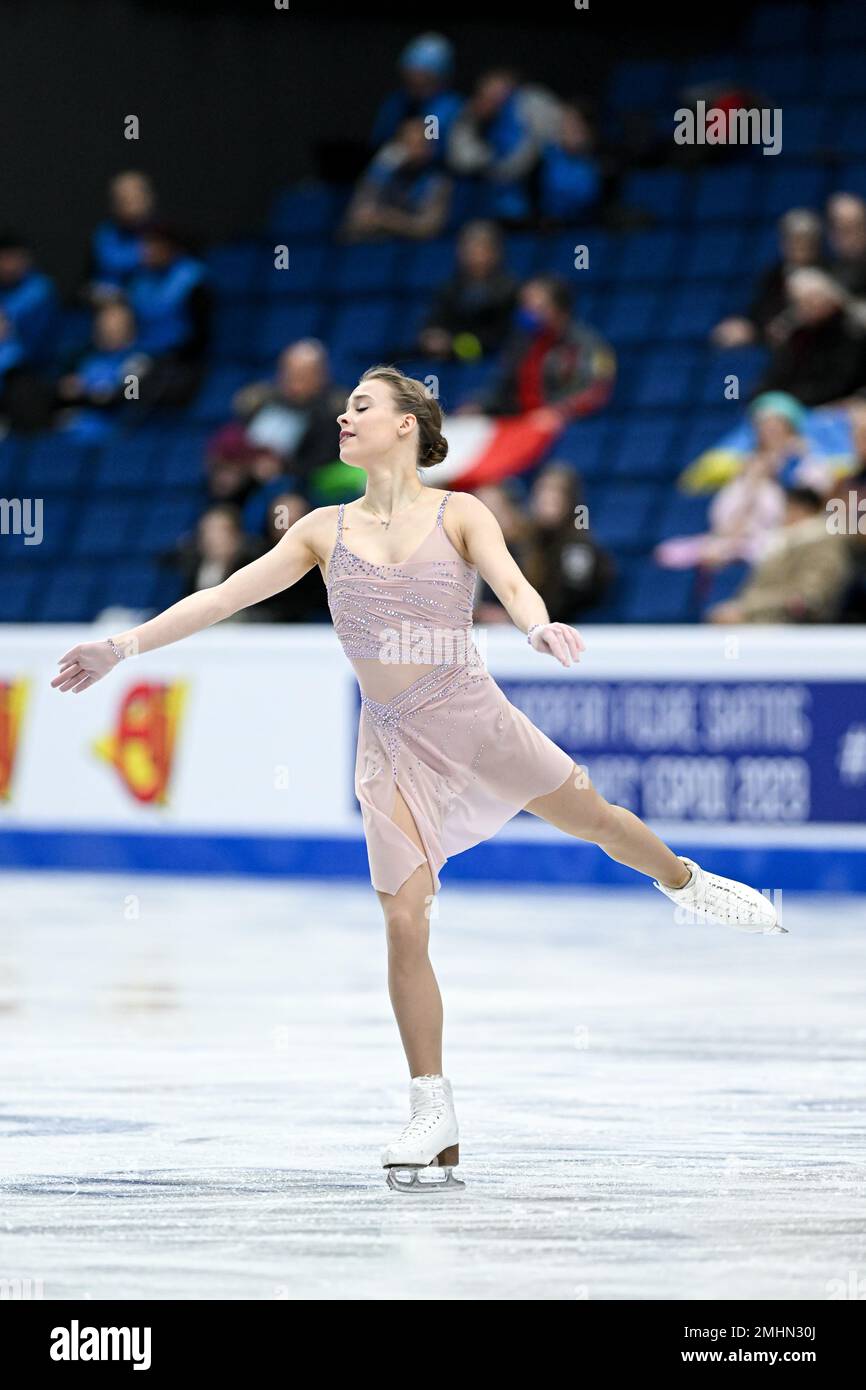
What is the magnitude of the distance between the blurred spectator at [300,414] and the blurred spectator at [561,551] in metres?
1.74

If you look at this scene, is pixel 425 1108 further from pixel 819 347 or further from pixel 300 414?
pixel 300 414

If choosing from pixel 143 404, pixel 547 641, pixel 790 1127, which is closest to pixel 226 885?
pixel 143 404

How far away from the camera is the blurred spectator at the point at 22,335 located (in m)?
15.8

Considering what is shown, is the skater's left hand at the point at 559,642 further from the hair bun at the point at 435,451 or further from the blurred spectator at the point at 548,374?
the blurred spectator at the point at 548,374

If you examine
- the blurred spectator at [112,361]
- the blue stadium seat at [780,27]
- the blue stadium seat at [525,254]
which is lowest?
the blurred spectator at [112,361]

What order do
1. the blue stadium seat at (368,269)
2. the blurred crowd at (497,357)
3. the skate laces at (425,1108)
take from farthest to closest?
the blue stadium seat at (368,269) < the blurred crowd at (497,357) < the skate laces at (425,1108)

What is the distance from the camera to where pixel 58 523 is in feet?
48.1

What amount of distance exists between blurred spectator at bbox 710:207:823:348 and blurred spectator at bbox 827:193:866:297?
116 mm

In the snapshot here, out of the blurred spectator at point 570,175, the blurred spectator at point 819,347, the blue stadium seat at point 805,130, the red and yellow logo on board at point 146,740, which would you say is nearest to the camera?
the blurred spectator at point 819,347

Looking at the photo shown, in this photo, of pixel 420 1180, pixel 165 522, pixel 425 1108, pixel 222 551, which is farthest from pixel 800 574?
pixel 420 1180

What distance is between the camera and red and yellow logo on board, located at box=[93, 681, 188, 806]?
12.0 metres

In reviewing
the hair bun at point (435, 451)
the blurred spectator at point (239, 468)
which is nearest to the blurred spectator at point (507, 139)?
the blurred spectator at point (239, 468)
